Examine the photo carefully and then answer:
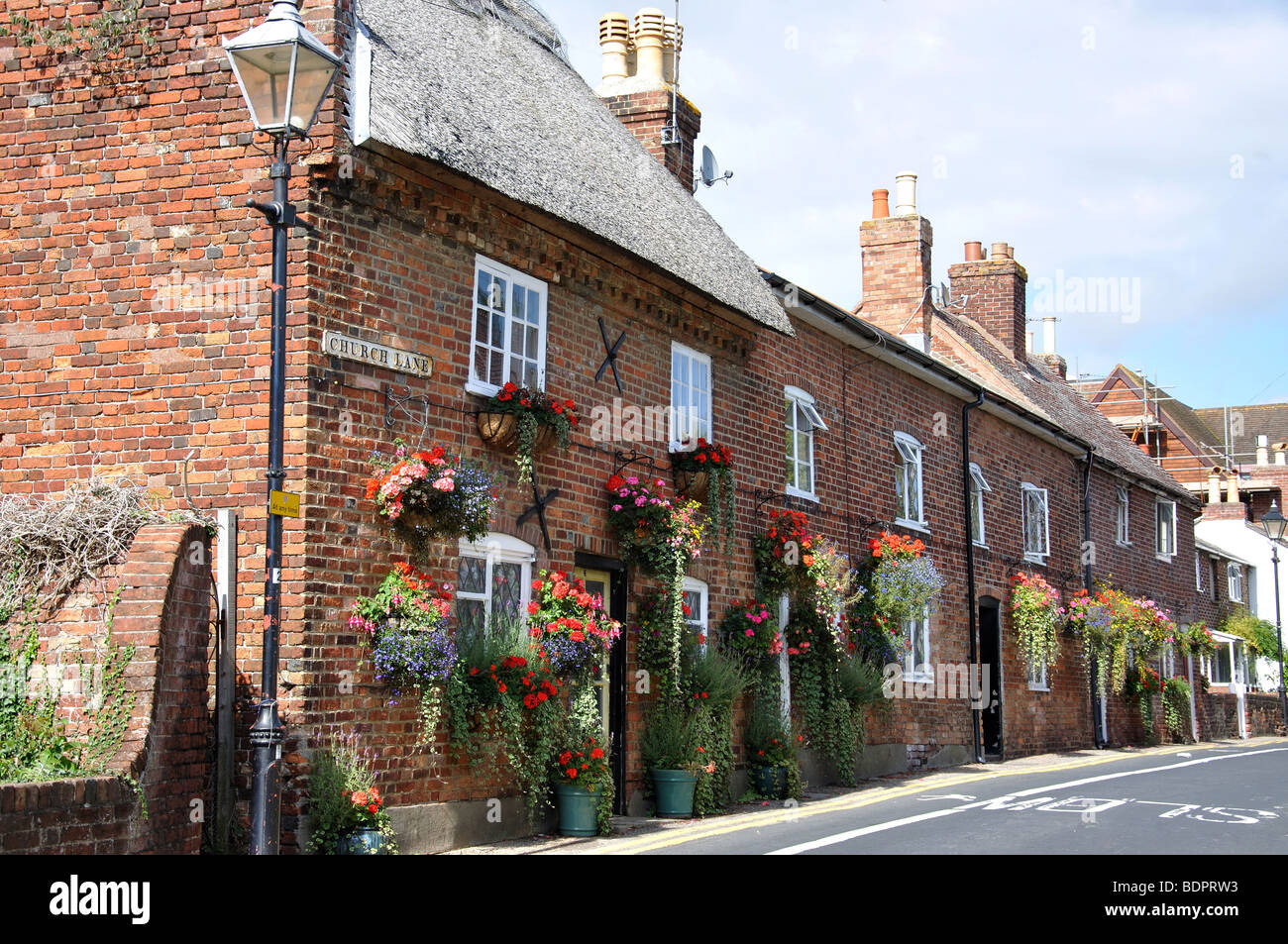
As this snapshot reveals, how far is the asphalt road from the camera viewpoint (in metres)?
9.83

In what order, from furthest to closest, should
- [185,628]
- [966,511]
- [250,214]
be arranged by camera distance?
[966,511] → [250,214] → [185,628]

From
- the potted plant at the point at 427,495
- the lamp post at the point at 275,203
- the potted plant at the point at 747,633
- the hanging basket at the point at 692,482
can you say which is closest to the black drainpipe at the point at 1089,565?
the potted plant at the point at 747,633

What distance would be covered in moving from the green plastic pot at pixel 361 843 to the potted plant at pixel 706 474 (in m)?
5.82

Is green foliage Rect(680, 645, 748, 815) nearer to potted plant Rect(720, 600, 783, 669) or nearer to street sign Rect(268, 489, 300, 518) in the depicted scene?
potted plant Rect(720, 600, 783, 669)

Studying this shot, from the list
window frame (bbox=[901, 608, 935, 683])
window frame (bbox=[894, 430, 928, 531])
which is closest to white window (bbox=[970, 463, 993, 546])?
window frame (bbox=[894, 430, 928, 531])

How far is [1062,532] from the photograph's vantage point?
1046 inches

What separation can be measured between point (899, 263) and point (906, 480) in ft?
20.0

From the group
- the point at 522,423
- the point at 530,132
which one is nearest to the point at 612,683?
the point at 522,423

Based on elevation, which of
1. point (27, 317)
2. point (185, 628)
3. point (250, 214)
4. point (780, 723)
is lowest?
point (780, 723)

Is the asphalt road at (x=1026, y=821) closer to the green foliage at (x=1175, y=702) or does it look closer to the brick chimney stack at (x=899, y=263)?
the brick chimney stack at (x=899, y=263)

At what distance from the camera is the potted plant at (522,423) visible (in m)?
11.1

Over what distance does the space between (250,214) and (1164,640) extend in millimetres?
23419

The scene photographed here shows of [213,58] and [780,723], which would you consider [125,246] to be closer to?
[213,58]

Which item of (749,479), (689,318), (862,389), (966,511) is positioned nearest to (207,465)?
(689,318)
